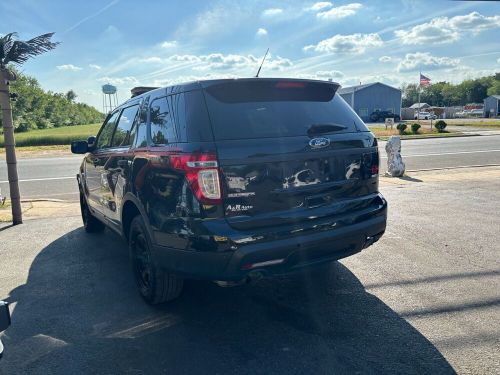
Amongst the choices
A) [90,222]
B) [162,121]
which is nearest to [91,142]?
[90,222]

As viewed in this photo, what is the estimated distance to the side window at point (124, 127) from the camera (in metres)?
4.12

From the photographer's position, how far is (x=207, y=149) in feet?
9.13

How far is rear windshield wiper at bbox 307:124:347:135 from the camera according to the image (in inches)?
126

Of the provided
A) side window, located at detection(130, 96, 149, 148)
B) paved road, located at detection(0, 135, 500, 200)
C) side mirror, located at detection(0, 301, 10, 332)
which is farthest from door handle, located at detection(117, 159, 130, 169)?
paved road, located at detection(0, 135, 500, 200)

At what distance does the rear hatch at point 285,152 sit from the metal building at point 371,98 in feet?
191

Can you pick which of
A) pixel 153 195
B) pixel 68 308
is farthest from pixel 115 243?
pixel 153 195

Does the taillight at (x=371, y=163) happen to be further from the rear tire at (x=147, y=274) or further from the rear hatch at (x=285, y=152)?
the rear tire at (x=147, y=274)

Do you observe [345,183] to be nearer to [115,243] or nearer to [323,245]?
[323,245]

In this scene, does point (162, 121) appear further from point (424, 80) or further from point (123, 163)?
point (424, 80)

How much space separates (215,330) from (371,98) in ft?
207

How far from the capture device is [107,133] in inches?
196

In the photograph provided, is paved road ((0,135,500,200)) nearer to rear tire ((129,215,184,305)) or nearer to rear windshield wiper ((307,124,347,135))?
rear tire ((129,215,184,305))

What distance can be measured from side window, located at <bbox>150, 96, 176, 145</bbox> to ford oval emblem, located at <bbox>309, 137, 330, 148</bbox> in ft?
3.40

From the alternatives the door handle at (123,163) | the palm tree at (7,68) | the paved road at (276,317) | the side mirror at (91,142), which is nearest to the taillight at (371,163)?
the paved road at (276,317)
